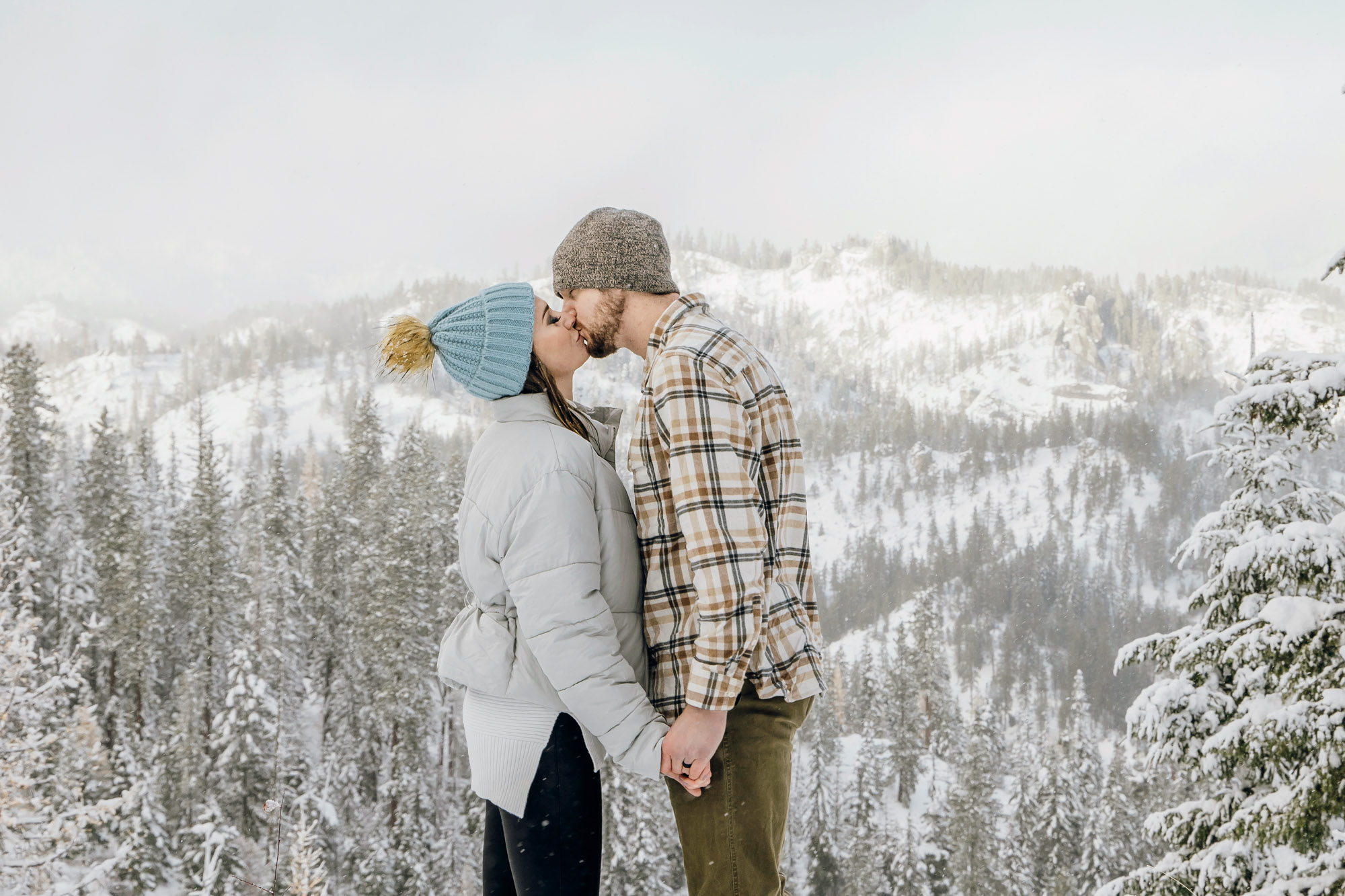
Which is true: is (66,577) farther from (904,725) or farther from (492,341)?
(904,725)

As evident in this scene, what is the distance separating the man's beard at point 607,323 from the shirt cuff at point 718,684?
1015 mm

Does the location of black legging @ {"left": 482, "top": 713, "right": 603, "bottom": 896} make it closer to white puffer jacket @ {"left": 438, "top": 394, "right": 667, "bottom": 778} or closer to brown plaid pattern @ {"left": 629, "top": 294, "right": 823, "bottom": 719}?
white puffer jacket @ {"left": 438, "top": 394, "right": 667, "bottom": 778}

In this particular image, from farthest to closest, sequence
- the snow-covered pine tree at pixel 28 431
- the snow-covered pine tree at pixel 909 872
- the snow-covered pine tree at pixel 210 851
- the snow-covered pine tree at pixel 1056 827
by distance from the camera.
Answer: the snow-covered pine tree at pixel 1056 827
the snow-covered pine tree at pixel 909 872
the snow-covered pine tree at pixel 28 431
the snow-covered pine tree at pixel 210 851

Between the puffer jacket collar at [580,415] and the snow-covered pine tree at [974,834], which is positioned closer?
the puffer jacket collar at [580,415]

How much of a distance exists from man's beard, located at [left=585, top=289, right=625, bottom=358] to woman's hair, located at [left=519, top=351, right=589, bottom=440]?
165 millimetres

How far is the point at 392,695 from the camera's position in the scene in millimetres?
26688

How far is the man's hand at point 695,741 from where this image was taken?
2201mm

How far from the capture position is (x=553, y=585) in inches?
91.1

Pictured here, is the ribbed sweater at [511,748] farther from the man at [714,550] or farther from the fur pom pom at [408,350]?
the fur pom pom at [408,350]

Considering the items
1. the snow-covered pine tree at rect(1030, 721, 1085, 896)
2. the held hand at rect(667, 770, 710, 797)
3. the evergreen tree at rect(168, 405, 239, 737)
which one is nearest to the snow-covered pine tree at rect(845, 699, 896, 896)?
the snow-covered pine tree at rect(1030, 721, 1085, 896)

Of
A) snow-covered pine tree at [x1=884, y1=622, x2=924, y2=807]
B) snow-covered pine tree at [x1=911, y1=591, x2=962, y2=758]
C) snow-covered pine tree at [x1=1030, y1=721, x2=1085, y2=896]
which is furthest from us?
snow-covered pine tree at [x1=911, y1=591, x2=962, y2=758]

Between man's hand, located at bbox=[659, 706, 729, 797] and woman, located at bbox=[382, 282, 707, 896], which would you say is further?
woman, located at bbox=[382, 282, 707, 896]

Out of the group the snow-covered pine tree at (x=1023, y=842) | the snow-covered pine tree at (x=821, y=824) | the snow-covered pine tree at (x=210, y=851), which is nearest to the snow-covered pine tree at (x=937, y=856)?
the snow-covered pine tree at (x=1023, y=842)

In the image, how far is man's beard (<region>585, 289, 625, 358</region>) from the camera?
8.52 feet
